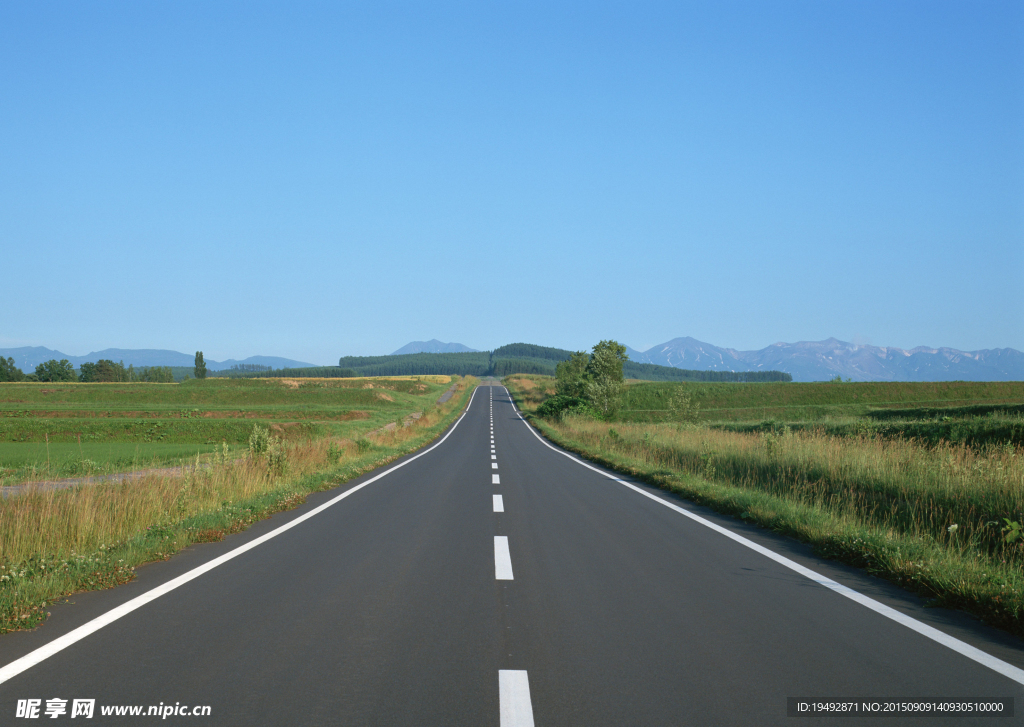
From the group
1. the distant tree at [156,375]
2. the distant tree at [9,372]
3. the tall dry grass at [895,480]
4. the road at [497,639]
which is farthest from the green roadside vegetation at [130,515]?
the distant tree at [156,375]

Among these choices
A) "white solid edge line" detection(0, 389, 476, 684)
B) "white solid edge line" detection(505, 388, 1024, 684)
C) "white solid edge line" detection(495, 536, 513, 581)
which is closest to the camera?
"white solid edge line" detection(0, 389, 476, 684)

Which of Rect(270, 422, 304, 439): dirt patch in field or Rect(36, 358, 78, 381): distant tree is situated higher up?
Rect(36, 358, 78, 381): distant tree

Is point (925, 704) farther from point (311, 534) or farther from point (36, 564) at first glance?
point (36, 564)

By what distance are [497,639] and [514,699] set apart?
3.19ft

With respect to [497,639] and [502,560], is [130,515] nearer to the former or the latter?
[502,560]

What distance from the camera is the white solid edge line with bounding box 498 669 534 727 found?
3.18 meters

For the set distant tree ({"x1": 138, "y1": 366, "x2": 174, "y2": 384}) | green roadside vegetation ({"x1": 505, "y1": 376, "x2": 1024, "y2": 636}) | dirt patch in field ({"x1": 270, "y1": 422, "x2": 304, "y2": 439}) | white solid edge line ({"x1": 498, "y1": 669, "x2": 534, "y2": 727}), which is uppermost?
distant tree ({"x1": 138, "y1": 366, "x2": 174, "y2": 384})

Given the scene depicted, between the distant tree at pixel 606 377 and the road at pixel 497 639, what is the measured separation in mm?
42282

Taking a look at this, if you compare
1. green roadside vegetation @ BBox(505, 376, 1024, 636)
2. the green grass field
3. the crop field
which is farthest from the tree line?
green roadside vegetation @ BBox(505, 376, 1024, 636)

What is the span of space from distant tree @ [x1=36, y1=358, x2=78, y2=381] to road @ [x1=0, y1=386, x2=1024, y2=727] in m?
152

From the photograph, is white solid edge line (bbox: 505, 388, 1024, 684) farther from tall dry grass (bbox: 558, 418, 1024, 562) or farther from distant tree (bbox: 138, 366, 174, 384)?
distant tree (bbox: 138, 366, 174, 384)

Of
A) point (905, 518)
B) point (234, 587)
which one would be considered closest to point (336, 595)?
point (234, 587)

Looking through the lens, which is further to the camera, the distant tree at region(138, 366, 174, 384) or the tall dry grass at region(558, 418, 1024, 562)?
the distant tree at region(138, 366, 174, 384)

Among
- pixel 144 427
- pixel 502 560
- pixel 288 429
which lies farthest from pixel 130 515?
pixel 144 427
